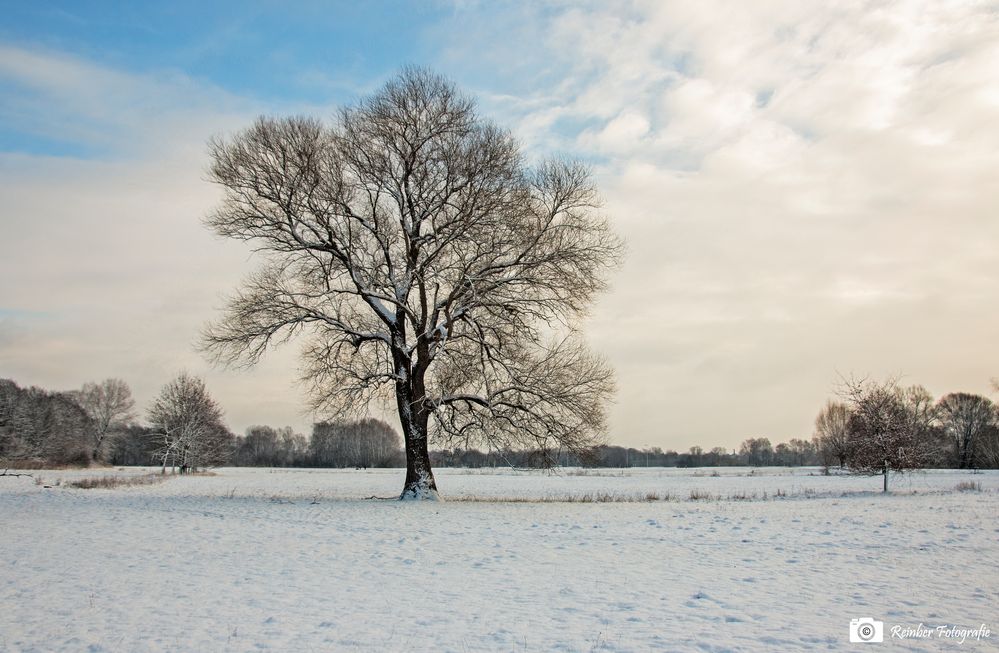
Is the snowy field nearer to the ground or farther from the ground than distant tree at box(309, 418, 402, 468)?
farther from the ground

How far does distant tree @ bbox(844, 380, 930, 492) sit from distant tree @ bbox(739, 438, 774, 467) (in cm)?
14527

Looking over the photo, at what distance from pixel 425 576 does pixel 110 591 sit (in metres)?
4.02

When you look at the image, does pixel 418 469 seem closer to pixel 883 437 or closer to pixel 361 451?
pixel 883 437

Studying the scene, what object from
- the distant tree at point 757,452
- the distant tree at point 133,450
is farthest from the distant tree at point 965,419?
the distant tree at point 133,450

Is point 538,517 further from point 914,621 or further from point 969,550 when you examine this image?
point 914,621

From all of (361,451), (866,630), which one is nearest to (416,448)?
(866,630)

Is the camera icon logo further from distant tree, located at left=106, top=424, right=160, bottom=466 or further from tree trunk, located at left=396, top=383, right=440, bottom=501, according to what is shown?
distant tree, located at left=106, top=424, right=160, bottom=466

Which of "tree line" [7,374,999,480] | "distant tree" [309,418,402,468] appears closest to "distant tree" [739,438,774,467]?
"tree line" [7,374,999,480]

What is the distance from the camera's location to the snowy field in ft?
20.3

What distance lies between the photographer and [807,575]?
905 centimetres

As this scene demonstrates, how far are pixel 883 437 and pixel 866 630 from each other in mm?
26407

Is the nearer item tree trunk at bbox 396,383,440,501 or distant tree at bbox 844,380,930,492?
tree trunk at bbox 396,383,440,501

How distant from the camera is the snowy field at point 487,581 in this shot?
6.20 metres

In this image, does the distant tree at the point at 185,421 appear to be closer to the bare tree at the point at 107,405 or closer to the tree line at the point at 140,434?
the tree line at the point at 140,434
